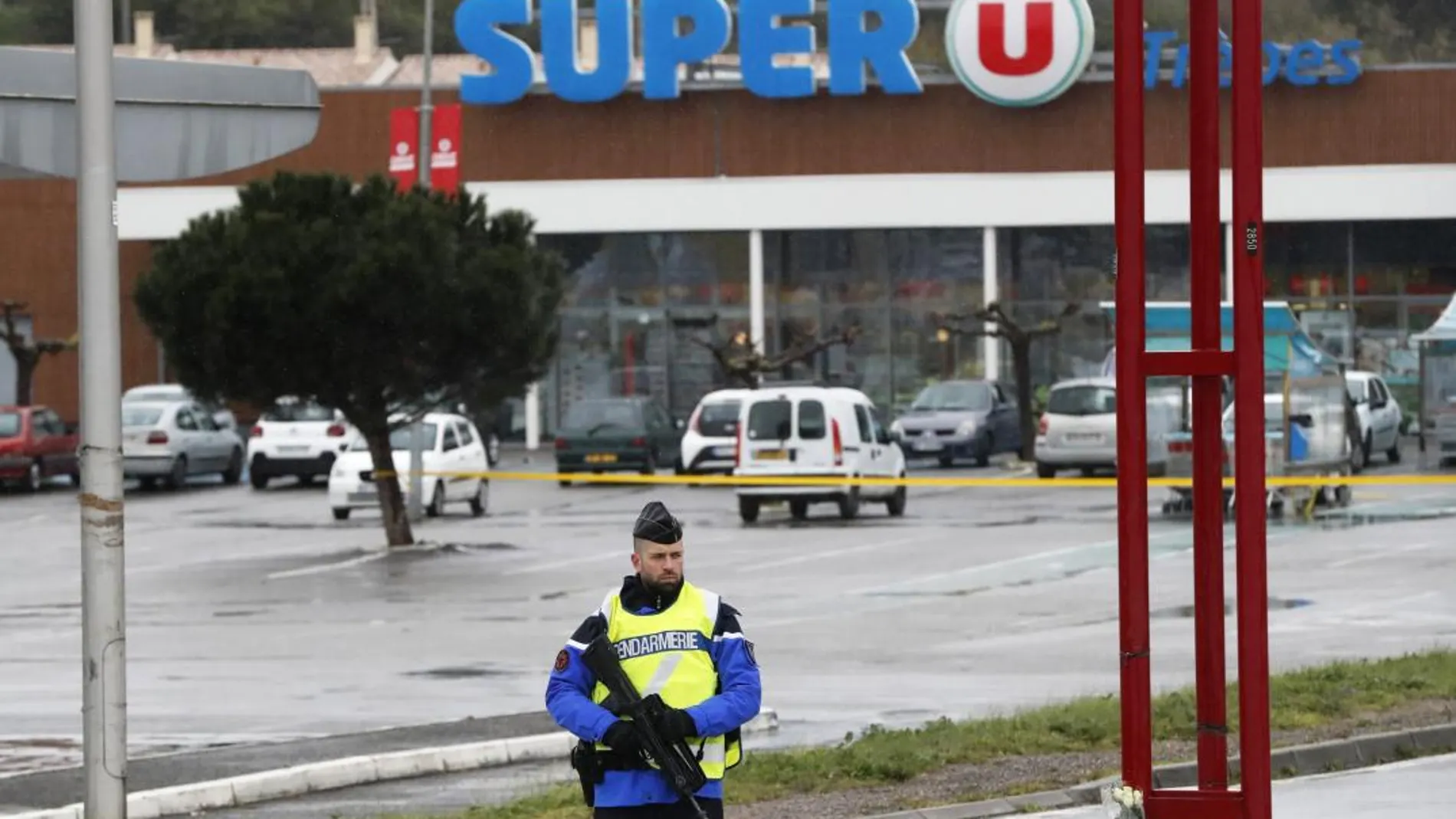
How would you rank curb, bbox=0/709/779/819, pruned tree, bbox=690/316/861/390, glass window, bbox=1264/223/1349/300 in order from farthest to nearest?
1. glass window, bbox=1264/223/1349/300
2. pruned tree, bbox=690/316/861/390
3. curb, bbox=0/709/779/819

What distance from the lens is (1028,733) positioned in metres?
13.6

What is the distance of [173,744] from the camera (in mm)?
14852

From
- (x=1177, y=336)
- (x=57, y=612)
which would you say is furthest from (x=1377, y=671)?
(x=1177, y=336)

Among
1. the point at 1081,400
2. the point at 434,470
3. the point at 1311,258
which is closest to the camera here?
the point at 434,470

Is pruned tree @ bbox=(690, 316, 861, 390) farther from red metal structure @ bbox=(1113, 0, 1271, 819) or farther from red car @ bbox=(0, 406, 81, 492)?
red metal structure @ bbox=(1113, 0, 1271, 819)

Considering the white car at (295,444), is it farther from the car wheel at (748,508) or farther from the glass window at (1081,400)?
the glass window at (1081,400)

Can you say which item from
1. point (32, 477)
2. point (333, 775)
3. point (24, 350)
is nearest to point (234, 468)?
point (32, 477)

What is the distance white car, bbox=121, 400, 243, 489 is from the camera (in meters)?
45.4

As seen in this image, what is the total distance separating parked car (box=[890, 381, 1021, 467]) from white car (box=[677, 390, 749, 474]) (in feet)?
12.5

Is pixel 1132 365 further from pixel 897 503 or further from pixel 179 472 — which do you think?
pixel 179 472

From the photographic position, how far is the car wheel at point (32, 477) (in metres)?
45.6

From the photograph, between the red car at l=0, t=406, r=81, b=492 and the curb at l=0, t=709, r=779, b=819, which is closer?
the curb at l=0, t=709, r=779, b=819

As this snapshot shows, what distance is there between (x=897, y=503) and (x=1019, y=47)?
19709 millimetres

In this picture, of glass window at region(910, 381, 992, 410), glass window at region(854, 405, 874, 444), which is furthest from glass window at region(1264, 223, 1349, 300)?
glass window at region(854, 405, 874, 444)
